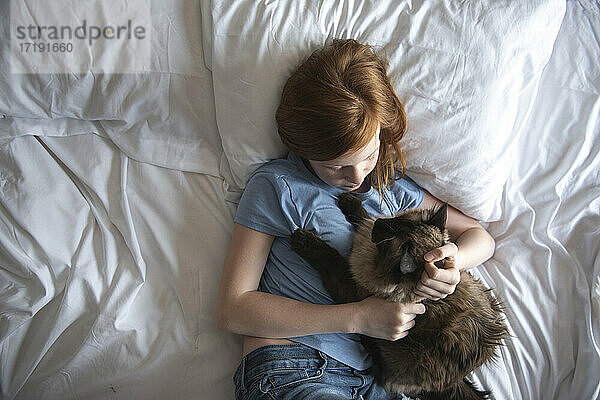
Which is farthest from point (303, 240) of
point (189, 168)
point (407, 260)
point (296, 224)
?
point (189, 168)

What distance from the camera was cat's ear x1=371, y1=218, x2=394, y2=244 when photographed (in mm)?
1273

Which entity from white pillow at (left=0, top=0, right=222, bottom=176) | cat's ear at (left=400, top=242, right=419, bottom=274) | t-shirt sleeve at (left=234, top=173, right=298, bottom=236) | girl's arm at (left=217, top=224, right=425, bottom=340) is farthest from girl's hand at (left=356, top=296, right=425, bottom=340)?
white pillow at (left=0, top=0, right=222, bottom=176)

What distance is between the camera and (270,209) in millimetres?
1468

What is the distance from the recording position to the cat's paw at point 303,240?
1445 mm

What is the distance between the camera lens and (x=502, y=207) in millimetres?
1707

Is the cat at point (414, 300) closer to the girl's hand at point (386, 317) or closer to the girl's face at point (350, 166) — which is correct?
the girl's hand at point (386, 317)

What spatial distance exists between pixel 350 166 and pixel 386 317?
41 cm

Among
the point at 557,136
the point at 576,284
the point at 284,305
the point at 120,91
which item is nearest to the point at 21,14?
the point at 120,91

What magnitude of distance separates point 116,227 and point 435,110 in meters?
1.04

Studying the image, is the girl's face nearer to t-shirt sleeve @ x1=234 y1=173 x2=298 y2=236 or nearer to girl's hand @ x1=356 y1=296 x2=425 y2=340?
t-shirt sleeve @ x1=234 y1=173 x2=298 y2=236

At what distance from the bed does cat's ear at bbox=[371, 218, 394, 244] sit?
0.38m

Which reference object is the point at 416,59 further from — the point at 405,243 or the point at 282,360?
the point at 282,360

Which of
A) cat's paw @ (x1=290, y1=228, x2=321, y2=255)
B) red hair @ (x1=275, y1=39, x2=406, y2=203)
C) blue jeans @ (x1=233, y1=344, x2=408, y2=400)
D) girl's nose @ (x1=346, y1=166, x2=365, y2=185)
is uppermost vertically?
red hair @ (x1=275, y1=39, x2=406, y2=203)

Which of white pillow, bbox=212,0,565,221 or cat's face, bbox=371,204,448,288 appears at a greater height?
white pillow, bbox=212,0,565,221
